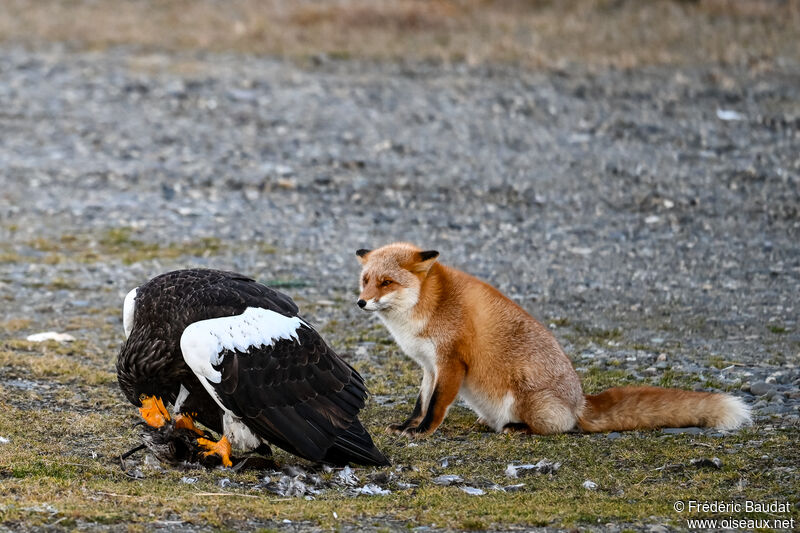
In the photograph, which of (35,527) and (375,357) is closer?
(35,527)

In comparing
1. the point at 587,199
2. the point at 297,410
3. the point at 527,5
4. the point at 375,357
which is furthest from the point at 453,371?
the point at 527,5

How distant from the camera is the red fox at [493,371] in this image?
23.9 ft

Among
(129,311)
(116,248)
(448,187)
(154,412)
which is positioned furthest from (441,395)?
(448,187)

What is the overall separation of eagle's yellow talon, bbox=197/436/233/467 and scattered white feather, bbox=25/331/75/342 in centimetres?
323

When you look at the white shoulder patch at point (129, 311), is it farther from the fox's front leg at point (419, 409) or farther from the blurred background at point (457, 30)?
the blurred background at point (457, 30)

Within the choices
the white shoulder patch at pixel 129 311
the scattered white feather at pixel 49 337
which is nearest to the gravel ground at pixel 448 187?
the scattered white feather at pixel 49 337

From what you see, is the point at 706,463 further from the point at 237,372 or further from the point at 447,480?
the point at 237,372

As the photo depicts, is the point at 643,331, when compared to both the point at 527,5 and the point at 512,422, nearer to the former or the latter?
the point at 512,422

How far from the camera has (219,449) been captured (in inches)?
260

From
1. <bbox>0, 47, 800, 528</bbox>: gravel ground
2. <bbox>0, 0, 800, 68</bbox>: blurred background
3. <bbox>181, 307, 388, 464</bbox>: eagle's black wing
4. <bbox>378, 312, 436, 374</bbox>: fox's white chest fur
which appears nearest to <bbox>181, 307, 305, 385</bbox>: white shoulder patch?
<bbox>181, 307, 388, 464</bbox>: eagle's black wing

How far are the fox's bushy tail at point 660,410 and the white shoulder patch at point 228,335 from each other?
6.78 feet

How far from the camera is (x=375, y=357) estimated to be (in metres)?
9.14

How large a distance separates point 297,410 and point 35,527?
5.71ft

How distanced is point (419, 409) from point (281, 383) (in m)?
1.24
